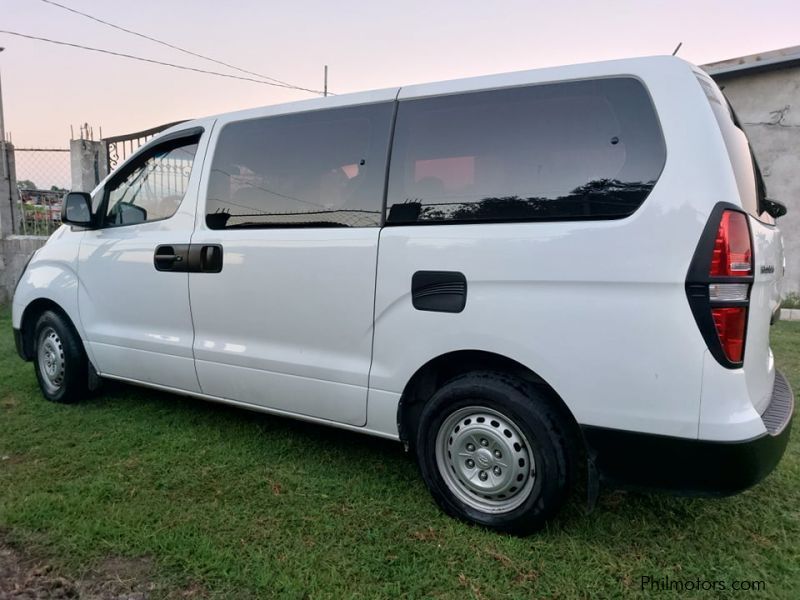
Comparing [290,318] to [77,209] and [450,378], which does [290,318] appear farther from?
[77,209]

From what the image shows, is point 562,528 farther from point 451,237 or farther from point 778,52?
point 778,52

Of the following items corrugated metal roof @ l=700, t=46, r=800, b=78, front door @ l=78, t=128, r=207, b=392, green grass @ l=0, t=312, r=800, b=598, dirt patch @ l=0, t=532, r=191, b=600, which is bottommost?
dirt patch @ l=0, t=532, r=191, b=600

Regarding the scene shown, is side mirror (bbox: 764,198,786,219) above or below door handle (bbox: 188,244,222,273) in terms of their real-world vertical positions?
above

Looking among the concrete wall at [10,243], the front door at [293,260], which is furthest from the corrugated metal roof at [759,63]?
the concrete wall at [10,243]

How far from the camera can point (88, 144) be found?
8.39 metres

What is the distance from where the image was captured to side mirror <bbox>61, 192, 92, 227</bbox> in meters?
3.78

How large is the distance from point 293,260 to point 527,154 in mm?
1279

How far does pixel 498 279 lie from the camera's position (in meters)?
2.34

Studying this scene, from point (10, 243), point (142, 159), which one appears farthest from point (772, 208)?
point (10, 243)

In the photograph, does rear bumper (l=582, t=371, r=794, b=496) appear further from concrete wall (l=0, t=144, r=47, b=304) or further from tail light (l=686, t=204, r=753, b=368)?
concrete wall (l=0, t=144, r=47, b=304)

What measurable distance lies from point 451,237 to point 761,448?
1415 mm

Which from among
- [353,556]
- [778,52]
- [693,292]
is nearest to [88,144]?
[353,556]

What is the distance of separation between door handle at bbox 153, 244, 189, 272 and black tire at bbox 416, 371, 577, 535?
176 cm

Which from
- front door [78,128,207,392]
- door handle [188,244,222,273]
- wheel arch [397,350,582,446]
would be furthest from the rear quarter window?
front door [78,128,207,392]
